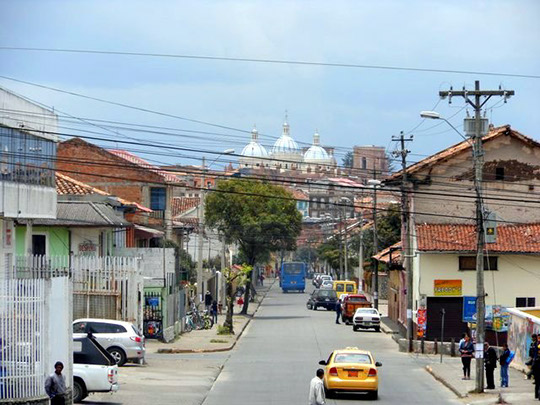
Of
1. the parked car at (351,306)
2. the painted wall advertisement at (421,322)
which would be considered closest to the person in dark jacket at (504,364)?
the painted wall advertisement at (421,322)

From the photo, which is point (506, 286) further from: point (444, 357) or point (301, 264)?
point (301, 264)

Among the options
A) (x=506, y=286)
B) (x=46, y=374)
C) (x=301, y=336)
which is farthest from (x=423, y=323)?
(x=46, y=374)

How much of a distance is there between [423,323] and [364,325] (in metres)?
11.6

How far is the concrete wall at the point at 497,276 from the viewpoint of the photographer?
52219mm

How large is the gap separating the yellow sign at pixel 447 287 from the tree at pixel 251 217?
1163 inches

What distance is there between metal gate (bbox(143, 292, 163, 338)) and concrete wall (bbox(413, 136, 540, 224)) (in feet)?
45.0

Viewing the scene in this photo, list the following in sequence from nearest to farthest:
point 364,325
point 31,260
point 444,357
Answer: point 31,260, point 444,357, point 364,325

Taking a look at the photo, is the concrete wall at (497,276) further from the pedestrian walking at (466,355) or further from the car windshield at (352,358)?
the car windshield at (352,358)

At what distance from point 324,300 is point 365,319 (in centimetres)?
2389

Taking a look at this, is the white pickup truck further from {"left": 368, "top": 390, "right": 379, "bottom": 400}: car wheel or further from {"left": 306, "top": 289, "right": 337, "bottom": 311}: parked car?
{"left": 306, "top": 289, "right": 337, "bottom": 311}: parked car

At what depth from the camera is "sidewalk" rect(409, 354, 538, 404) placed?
30562mm

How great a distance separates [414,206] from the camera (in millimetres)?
55000

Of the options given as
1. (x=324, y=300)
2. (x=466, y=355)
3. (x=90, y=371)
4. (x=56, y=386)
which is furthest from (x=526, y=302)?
(x=324, y=300)

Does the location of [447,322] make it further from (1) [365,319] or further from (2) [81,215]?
(2) [81,215]
